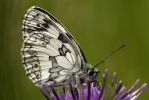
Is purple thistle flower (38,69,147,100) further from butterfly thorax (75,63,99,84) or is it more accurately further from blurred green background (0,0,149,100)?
blurred green background (0,0,149,100)

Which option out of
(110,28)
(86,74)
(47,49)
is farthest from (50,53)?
(110,28)

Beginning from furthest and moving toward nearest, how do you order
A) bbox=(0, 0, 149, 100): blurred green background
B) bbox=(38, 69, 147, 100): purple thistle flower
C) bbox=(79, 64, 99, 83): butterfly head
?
bbox=(0, 0, 149, 100): blurred green background, bbox=(79, 64, 99, 83): butterfly head, bbox=(38, 69, 147, 100): purple thistle flower

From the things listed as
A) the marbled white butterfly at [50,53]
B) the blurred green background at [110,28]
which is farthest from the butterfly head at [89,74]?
the blurred green background at [110,28]

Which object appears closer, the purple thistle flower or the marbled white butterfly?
the purple thistle flower

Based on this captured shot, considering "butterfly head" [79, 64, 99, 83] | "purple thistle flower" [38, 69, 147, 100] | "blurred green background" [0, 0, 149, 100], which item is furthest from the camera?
"blurred green background" [0, 0, 149, 100]

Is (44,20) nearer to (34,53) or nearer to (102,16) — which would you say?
(34,53)

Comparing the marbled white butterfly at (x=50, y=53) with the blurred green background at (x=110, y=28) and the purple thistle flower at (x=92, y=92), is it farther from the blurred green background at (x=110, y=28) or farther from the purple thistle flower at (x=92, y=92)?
the blurred green background at (x=110, y=28)

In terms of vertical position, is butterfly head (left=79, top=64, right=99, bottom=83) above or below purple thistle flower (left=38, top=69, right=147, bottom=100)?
above

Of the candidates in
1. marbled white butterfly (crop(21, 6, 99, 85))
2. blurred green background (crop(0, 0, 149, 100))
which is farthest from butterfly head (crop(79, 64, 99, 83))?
blurred green background (crop(0, 0, 149, 100))
